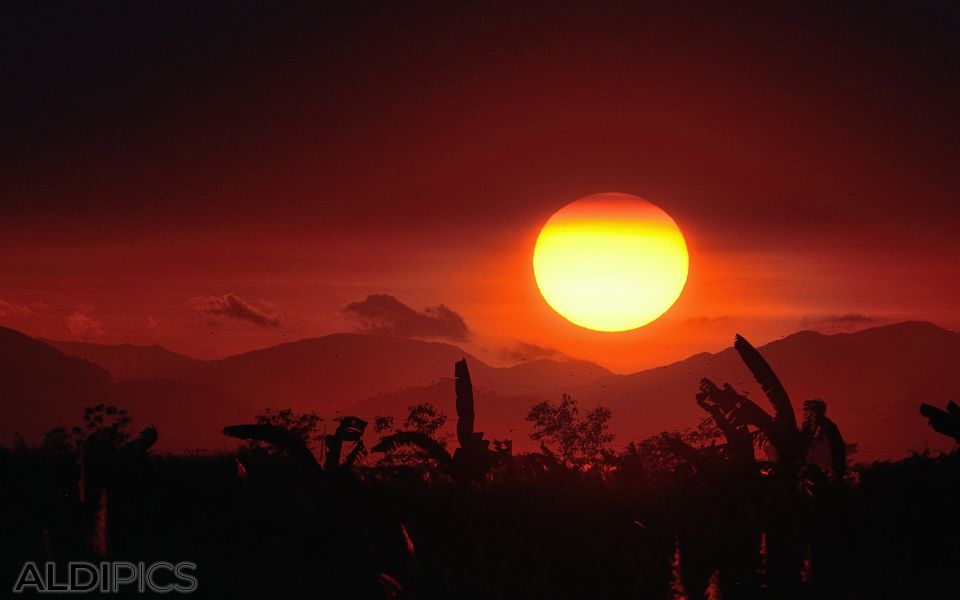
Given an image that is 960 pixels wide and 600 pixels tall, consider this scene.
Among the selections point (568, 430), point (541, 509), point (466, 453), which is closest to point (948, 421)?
point (541, 509)

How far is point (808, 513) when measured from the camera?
27.2 meters

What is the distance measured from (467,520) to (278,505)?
1171 cm

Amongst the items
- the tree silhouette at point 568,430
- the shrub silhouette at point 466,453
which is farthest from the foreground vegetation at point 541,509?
the tree silhouette at point 568,430

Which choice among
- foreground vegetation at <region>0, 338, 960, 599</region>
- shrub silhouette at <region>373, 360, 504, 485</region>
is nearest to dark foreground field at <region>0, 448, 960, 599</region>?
A: foreground vegetation at <region>0, 338, 960, 599</region>

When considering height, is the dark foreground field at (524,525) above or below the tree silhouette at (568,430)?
below

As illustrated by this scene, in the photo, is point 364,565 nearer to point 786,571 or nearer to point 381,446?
point 786,571

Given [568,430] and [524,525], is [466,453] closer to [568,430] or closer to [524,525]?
[524,525]

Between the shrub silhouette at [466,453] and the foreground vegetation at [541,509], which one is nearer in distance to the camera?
the foreground vegetation at [541,509]

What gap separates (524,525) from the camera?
106 feet

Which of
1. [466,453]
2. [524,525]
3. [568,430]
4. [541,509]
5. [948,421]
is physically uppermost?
[948,421]

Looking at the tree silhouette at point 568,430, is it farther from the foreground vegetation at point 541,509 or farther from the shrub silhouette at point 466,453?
the shrub silhouette at point 466,453

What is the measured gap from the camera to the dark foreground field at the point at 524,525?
19.5 metres

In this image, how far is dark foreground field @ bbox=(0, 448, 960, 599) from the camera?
1945cm

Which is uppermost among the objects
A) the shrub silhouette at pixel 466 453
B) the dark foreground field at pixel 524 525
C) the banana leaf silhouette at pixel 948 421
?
the banana leaf silhouette at pixel 948 421
